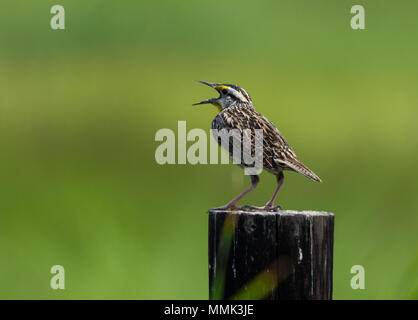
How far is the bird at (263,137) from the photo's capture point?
685 centimetres

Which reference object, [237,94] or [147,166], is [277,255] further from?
[147,166]

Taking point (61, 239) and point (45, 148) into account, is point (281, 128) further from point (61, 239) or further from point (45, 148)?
point (61, 239)

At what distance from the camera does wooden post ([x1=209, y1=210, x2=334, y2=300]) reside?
5.47m

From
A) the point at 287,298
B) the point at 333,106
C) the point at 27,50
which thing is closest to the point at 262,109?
the point at 333,106

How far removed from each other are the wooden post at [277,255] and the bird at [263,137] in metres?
0.85

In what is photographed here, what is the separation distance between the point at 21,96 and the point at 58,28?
23.1ft

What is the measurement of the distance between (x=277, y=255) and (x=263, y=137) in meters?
1.75

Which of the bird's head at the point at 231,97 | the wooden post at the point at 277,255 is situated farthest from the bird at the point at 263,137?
the wooden post at the point at 277,255

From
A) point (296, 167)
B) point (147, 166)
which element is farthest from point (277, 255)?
point (147, 166)

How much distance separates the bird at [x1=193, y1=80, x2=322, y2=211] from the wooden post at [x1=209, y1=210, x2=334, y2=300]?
33.3 inches

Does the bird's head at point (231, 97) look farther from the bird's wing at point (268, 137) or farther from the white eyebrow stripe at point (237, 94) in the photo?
the bird's wing at point (268, 137)

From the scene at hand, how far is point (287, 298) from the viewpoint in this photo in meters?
5.47
